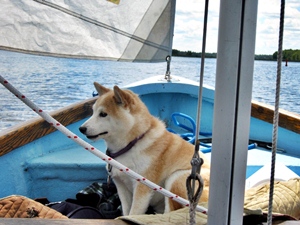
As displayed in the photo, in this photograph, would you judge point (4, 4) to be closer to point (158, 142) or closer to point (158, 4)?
point (158, 142)

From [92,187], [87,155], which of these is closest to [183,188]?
[92,187]

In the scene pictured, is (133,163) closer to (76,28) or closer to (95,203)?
(95,203)

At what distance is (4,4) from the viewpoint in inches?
67.8

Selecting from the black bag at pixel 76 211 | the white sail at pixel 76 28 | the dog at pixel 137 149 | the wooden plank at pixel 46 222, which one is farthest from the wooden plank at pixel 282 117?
the wooden plank at pixel 46 222

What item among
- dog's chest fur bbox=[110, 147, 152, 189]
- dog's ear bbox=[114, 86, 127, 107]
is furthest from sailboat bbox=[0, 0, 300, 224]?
dog's chest fur bbox=[110, 147, 152, 189]

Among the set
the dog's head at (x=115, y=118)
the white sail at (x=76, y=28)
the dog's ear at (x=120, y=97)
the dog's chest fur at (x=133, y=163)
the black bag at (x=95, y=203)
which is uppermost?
A: the white sail at (x=76, y=28)

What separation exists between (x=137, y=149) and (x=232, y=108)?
4.47ft

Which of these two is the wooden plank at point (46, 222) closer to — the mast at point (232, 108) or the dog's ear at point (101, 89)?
the mast at point (232, 108)

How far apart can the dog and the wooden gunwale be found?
543 millimetres

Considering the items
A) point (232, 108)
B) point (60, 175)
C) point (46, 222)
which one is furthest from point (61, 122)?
point (232, 108)

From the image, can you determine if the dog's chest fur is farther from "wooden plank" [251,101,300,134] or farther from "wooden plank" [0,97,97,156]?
"wooden plank" [251,101,300,134]

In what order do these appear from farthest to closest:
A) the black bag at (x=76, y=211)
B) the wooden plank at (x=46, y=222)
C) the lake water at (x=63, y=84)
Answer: the lake water at (x=63, y=84), the black bag at (x=76, y=211), the wooden plank at (x=46, y=222)

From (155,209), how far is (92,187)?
42 centimetres

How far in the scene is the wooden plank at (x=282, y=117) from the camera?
3.16 m
